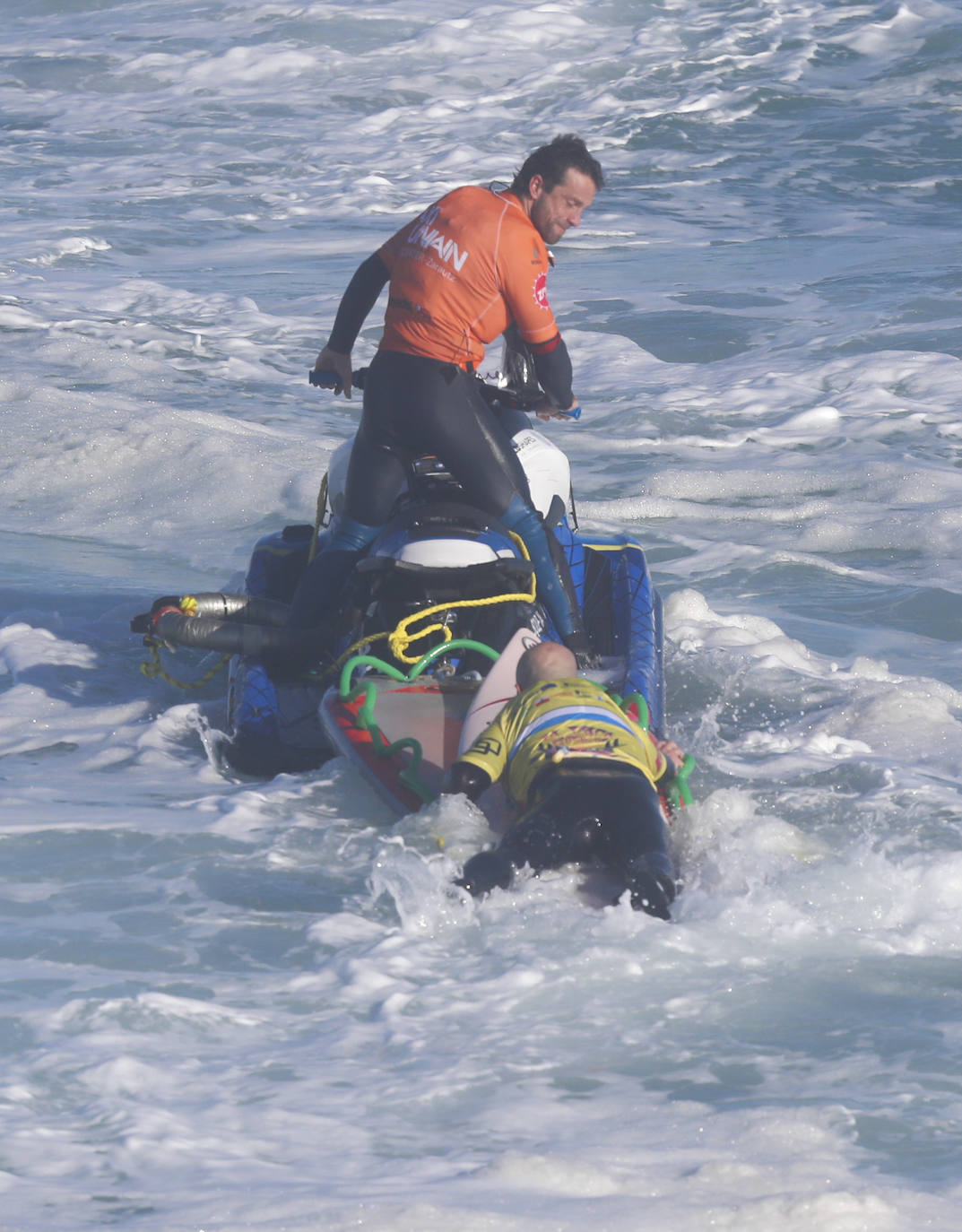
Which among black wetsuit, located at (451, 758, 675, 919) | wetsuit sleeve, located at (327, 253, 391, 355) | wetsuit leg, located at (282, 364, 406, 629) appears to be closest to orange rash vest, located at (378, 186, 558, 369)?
wetsuit sleeve, located at (327, 253, 391, 355)

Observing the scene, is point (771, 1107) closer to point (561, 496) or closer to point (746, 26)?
point (561, 496)

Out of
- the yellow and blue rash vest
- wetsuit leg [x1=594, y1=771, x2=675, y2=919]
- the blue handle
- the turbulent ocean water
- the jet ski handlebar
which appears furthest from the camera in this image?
the blue handle

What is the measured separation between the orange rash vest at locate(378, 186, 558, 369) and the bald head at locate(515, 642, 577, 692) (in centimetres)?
109

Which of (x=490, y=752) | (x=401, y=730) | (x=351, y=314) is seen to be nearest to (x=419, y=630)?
(x=401, y=730)

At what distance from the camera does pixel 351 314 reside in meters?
5.81

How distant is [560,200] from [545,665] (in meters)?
1.56

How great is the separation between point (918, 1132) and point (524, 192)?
331cm

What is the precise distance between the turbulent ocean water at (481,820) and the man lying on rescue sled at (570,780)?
0.10 metres

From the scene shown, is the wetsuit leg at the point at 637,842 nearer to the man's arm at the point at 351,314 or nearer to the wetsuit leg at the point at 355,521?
the wetsuit leg at the point at 355,521

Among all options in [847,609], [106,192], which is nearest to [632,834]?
[847,609]

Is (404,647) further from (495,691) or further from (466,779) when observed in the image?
(466,779)

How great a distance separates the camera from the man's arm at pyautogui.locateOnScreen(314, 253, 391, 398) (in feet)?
18.7

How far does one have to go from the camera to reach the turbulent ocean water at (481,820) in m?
3.19

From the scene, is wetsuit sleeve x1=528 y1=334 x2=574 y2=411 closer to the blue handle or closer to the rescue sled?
the rescue sled
